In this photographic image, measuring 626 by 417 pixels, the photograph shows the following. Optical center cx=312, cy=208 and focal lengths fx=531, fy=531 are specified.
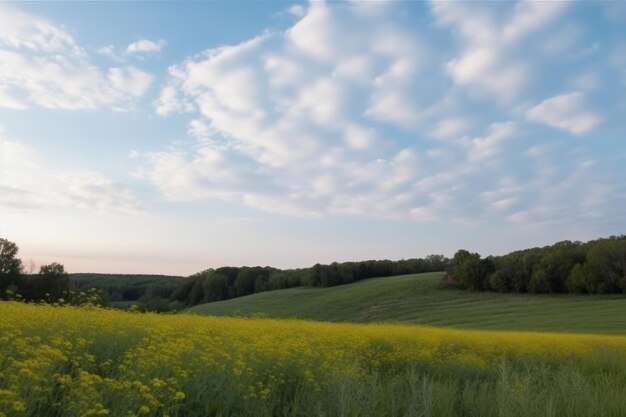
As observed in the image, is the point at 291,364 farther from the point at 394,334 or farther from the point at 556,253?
the point at 556,253

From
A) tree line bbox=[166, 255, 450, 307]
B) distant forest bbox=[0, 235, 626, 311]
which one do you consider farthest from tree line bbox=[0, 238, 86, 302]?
tree line bbox=[166, 255, 450, 307]

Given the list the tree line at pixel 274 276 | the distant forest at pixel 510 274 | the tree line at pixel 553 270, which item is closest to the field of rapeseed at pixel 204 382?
the distant forest at pixel 510 274

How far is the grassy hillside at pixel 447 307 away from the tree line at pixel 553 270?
195cm

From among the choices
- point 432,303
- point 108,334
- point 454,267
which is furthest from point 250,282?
point 108,334

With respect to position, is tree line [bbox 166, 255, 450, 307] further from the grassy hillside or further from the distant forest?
the grassy hillside

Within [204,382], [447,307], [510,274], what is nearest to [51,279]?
[204,382]

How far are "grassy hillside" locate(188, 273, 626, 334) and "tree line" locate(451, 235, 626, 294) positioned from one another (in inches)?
76.6

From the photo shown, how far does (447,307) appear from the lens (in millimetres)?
45406

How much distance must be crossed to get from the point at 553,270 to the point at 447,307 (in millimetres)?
11997

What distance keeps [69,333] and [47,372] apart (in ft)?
6.71

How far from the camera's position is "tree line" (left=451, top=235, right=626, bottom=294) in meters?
46.0

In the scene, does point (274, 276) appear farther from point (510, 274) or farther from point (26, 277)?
point (26, 277)

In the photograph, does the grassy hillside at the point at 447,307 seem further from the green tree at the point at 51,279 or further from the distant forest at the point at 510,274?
the green tree at the point at 51,279

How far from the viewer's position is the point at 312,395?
19.1ft
